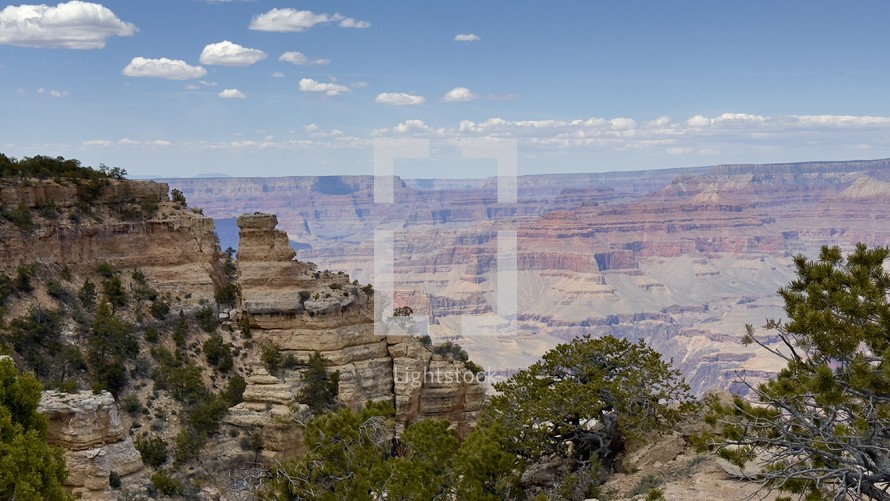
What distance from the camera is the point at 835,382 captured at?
12.5 meters

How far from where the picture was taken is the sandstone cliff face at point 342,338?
117ft

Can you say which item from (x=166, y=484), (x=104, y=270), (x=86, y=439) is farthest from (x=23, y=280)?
(x=166, y=484)

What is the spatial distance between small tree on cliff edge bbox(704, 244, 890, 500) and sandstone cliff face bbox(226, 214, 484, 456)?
2271cm

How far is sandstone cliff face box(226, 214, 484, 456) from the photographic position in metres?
35.7

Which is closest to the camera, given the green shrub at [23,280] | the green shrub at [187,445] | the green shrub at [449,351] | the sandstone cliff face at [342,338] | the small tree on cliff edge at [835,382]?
the small tree on cliff edge at [835,382]

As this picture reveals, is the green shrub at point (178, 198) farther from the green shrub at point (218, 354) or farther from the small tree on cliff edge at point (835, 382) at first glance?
the small tree on cliff edge at point (835, 382)

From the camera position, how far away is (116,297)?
108ft

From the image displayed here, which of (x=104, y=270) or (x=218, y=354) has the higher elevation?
(x=104, y=270)

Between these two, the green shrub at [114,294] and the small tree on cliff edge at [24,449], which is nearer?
the small tree on cliff edge at [24,449]

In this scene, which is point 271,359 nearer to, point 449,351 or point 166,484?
point 166,484

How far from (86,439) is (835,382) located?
67.8 ft

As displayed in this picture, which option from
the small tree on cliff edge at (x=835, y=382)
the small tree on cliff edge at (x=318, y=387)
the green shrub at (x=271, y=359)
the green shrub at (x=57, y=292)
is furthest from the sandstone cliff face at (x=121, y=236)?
the small tree on cliff edge at (x=835, y=382)

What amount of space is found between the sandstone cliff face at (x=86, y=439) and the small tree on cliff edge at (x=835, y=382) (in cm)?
1840

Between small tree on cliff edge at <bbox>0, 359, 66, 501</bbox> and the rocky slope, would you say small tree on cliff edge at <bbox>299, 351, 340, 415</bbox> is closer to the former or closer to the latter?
the rocky slope
